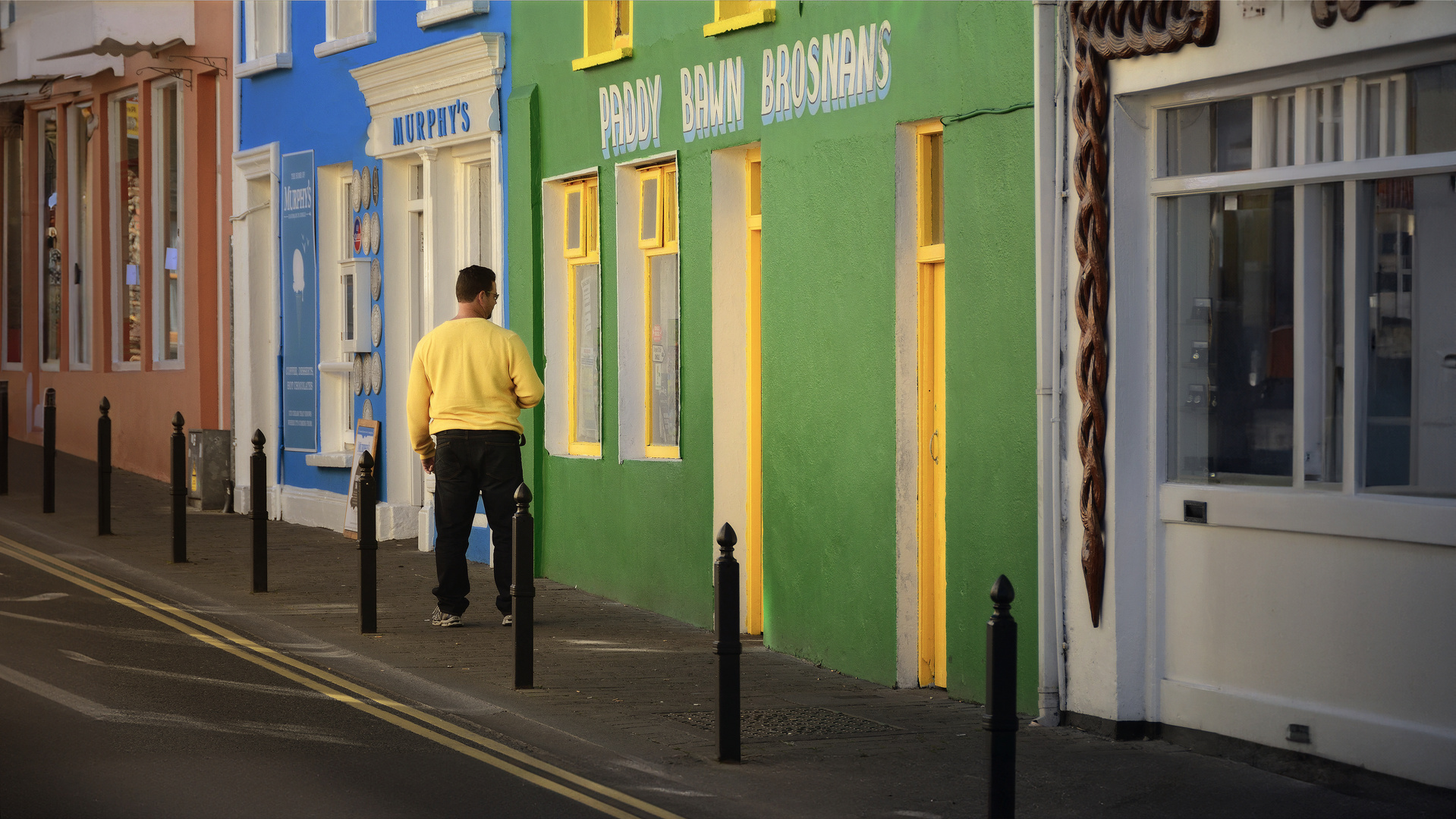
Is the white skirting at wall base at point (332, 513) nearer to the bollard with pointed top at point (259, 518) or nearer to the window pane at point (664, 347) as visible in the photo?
the bollard with pointed top at point (259, 518)

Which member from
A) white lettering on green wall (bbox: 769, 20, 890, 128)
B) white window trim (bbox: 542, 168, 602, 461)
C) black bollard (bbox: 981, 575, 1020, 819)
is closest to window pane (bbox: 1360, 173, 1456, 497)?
black bollard (bbox: 981, 575, 1020, 819)

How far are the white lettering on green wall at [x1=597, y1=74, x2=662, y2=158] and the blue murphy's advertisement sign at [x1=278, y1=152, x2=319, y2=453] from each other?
590 centimetres

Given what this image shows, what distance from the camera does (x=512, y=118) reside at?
47.2 ft

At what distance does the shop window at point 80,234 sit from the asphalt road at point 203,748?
51.0ft

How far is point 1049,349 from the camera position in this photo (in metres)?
8.50

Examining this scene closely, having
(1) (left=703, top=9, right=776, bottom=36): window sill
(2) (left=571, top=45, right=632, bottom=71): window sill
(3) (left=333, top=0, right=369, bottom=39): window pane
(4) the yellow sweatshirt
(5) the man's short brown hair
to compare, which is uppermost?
(3) (left=333, top=0, right=369, bottom=39): window pane

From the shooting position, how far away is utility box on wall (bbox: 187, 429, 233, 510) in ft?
62.5

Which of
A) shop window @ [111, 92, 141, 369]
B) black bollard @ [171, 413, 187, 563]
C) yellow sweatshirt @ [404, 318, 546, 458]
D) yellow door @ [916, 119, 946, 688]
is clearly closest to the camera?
yellow door @ [916, 119, 946, 688]

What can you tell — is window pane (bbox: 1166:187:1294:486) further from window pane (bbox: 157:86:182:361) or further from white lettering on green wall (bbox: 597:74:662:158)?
window pane (bbox: 157:86:182:361)

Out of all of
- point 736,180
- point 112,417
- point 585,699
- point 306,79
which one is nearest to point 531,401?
point 736,180

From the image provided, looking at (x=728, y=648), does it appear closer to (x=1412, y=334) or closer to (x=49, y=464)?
(x=1412, y=334)

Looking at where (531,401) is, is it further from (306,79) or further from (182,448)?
(306,79)

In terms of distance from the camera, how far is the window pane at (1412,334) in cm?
709

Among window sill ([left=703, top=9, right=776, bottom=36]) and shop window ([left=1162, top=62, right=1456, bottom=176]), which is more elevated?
window sill ([left=703, top=9, right=776, bottom=36])
